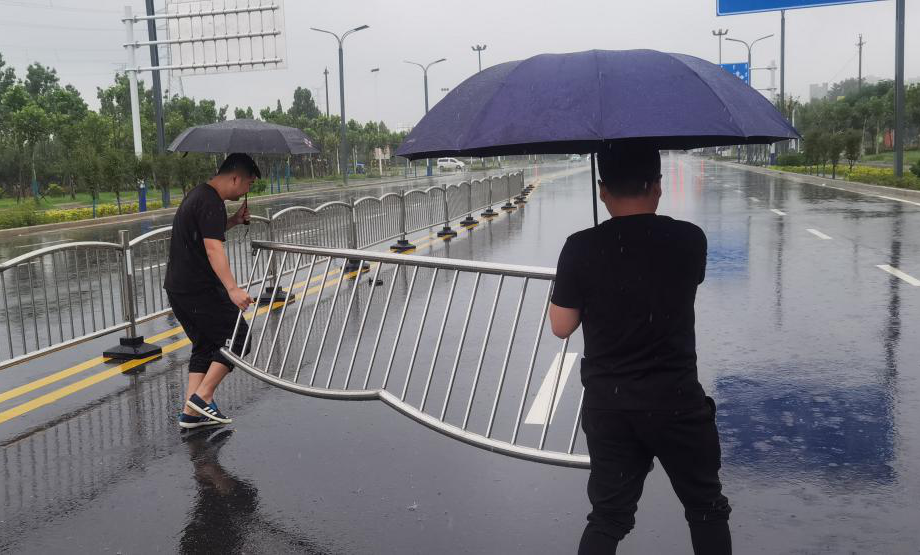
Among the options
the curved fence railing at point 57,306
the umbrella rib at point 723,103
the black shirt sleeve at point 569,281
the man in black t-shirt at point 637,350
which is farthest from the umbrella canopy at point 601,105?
the curved fence railing at point 57,306

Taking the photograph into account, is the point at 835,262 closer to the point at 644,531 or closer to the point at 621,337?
the point at 644,531

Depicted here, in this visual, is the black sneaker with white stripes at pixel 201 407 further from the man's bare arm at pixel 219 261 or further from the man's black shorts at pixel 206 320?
the man's bare arm at pixel 219 261

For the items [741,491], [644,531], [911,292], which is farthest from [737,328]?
[644,531]

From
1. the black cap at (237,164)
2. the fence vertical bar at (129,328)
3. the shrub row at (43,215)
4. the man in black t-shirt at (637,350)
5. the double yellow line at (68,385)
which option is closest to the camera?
the man in black t-shirt at (637,350)

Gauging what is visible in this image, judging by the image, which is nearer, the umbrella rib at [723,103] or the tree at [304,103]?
the umbrella rib at [723,103]

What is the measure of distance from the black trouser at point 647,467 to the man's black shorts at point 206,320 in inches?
131

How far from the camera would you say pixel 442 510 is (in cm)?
439

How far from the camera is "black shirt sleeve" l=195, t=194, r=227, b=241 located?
537cm

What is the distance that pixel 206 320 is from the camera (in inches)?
221

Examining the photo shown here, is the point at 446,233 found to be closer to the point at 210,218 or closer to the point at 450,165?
the point at 210,218

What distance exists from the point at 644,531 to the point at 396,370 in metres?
3.51

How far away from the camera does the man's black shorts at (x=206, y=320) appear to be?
5594 mm

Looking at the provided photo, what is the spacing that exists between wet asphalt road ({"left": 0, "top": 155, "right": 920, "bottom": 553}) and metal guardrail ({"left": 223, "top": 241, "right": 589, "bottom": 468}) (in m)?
0.29

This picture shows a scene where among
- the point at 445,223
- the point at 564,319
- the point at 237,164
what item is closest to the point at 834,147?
the point at 445,223
